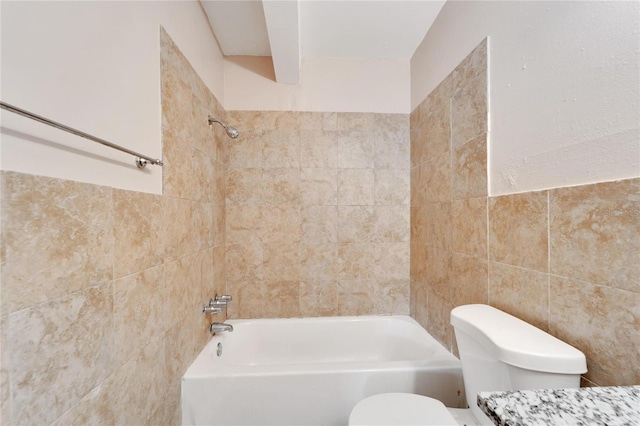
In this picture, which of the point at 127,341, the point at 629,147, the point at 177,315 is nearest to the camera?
the point at 629,147

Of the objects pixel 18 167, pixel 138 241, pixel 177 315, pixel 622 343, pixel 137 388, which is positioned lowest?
pixel 137 388

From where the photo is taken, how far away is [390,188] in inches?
81.8

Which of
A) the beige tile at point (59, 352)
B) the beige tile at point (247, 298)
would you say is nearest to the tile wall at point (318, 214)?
the beige tile at point (247, 298)

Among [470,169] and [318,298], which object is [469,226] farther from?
[318,298]

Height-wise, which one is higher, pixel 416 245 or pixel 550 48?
pixel 550 48

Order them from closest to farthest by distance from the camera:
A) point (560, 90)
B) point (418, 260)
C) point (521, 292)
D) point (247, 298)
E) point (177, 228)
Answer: point (560, 90)
point (521, 292)
point (177, 228)
point (418, 260)
point (247, 298)

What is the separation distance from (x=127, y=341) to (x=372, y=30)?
7.00 feet

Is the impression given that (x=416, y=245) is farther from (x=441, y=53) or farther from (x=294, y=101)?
(x=294, y=101)

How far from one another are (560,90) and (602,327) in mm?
723

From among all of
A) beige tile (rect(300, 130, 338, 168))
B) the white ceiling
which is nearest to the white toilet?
beige tile (rect(300, 130, 338, 168))

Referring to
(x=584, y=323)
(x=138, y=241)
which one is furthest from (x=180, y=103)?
(x=584, y=323)

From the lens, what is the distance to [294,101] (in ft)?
6.71

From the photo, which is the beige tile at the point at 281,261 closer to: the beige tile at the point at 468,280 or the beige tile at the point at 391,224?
the beige tile at the point at 391,224

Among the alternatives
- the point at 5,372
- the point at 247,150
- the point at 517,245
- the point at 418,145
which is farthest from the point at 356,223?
the point at 5,372
